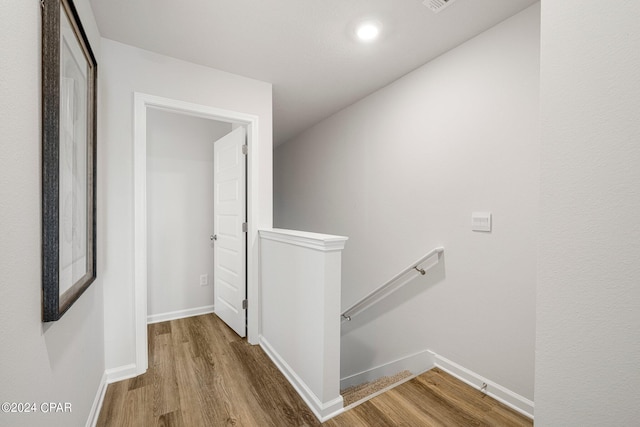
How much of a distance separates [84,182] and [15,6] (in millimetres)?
851

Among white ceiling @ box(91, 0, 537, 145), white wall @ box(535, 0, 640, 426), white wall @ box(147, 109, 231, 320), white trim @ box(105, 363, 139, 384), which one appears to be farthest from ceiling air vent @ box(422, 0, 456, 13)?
white trim @ box(105, 363, 139, 384)

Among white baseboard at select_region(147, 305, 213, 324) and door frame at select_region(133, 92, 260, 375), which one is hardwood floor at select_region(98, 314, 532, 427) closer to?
door frame at select_region(133, 92, 260, 375)

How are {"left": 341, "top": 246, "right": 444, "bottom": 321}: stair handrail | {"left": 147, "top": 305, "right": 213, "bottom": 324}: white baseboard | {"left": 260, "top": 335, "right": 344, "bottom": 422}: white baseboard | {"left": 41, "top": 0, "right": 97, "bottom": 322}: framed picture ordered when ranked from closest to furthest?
{"left": 41, "top": 0, "right": 97, "bottom": 322}: framed picture < {"left": 260, "top": 335, "right": 344, "bottom": 422}: white baseboard < {"left": 341, "top": 246, "right": 444, "bottom": 321}: stair handrail < {"left": 147, "top": 305, "right": 213, "bottom": 324}: white baseboard

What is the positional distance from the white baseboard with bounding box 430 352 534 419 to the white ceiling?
7.68 ft

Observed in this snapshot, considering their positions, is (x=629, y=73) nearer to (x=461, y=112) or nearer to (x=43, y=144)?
(x=461, y=112)

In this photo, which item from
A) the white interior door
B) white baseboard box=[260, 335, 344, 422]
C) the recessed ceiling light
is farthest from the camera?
the white interior door

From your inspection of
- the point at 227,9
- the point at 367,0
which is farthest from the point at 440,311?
the point at 227,9

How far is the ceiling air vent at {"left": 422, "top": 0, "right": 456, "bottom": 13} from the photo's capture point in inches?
61.8

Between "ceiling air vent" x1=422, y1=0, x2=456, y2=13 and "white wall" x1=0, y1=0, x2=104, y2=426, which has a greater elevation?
"ceiling air vent" x1=422, y1=0, x2=456, y2=13

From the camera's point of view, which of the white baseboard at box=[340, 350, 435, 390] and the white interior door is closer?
the white baseboard at box=[340, 350, 435, 390]

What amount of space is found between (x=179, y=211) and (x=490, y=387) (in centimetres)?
326

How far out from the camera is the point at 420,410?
5.28 ft

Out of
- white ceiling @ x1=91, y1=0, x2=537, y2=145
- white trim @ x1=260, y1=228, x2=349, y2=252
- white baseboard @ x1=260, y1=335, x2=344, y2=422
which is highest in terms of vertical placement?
white ceiling @ x1=91, y1=0, x2=537, y2=145

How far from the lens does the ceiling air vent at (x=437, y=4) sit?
5.15 ft
